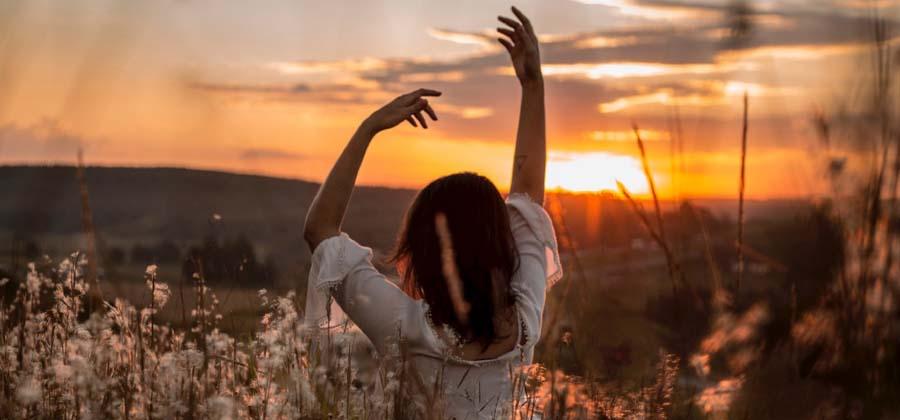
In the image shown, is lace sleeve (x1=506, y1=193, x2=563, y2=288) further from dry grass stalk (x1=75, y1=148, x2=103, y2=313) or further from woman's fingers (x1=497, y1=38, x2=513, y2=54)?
dry grass stalk (x1=75, y1=148, x2=103, y2=313)

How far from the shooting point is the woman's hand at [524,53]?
3.77 metres

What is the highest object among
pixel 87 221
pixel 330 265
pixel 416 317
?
pixel 87 221

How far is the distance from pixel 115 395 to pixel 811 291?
2.08 metres

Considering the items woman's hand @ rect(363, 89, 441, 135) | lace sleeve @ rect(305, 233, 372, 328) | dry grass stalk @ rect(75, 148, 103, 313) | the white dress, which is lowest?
the white dress

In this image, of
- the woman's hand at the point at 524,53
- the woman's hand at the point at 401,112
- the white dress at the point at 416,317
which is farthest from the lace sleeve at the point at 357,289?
the woman's hand at the point at 524,53

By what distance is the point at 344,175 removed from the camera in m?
3.15

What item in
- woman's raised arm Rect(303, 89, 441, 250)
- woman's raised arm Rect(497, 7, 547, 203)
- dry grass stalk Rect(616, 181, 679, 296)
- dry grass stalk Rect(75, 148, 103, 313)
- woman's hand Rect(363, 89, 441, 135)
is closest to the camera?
dry grass stalk Rect(75, 148, 103, 313)

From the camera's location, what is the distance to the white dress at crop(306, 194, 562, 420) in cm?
300

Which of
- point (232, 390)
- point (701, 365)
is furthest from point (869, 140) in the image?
point (232, 390)

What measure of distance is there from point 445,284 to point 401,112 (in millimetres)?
641

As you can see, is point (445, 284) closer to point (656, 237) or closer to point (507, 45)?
point (656, 237)

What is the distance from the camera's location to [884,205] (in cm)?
254

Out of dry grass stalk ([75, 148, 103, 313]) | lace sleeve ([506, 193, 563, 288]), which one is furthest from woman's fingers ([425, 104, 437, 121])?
dry grass stalk ([75, 148, 103, 313])

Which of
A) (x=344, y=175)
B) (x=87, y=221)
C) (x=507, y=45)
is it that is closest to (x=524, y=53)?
(x=507, y=45)
